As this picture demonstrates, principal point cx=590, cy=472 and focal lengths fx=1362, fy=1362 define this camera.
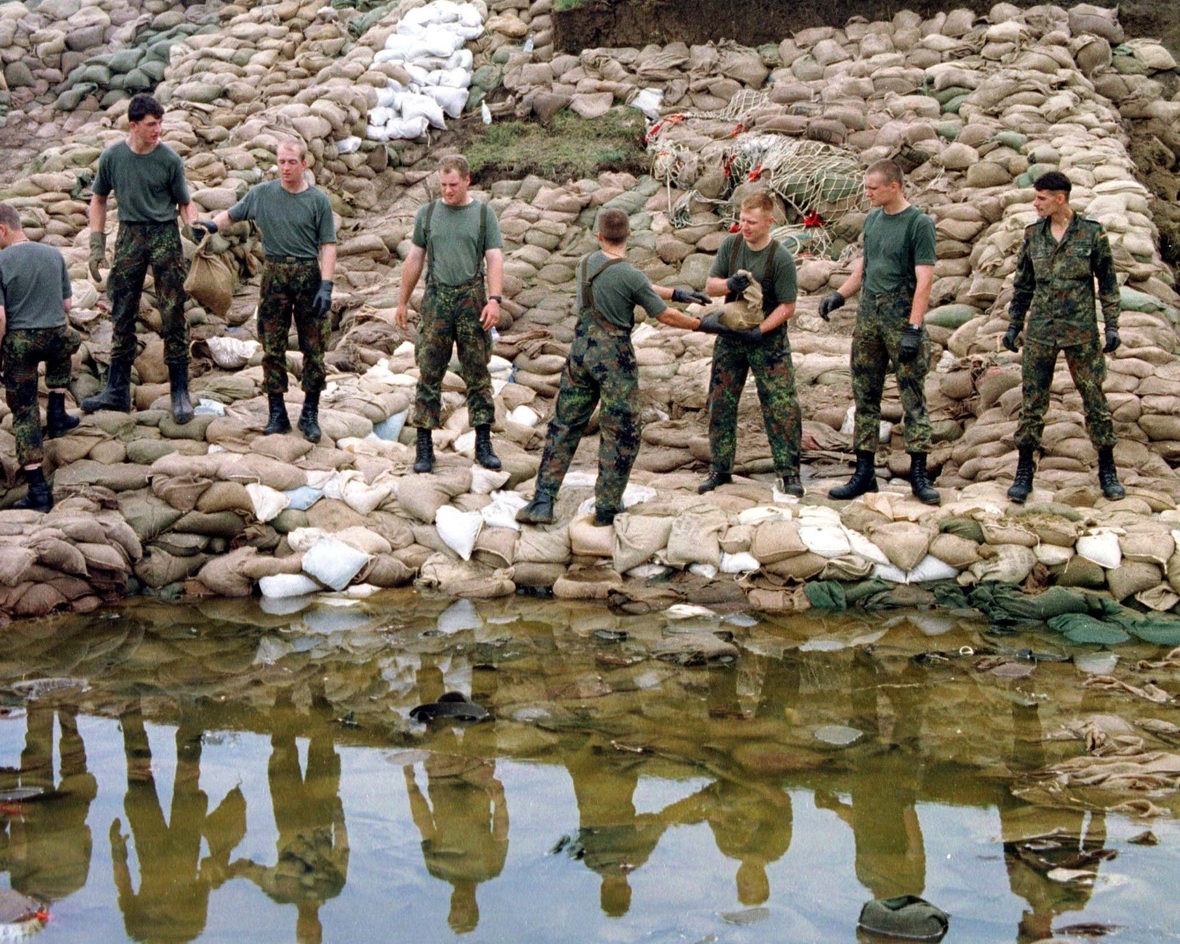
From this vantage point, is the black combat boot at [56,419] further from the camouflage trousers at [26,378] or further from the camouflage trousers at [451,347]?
the camouflage trousers at [451,347]

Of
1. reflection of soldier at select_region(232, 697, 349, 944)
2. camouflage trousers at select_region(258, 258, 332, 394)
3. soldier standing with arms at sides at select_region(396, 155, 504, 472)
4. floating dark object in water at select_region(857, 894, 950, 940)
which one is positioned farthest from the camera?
camouflage trousers at select_region(258, 258, 332, 394)

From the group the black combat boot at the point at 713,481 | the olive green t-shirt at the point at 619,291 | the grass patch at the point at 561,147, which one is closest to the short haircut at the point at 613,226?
the olive green t-shirt at the point at 619,291

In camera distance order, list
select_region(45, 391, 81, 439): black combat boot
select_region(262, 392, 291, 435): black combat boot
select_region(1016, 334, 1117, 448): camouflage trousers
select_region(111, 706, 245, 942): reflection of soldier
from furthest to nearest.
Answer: select_region(262, 392, 291, 435): black combat boot, select_region(45, 391, 81, 439): black combat boot, select_region(1016, 334, 1117, 448): camouflage trousers, select_region(111, 706, 245, 942): reflection of soldier

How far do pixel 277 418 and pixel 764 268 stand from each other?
296cm

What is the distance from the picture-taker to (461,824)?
181 inches

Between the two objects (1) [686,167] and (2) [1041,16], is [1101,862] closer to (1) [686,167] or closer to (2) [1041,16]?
(1) [686,167]

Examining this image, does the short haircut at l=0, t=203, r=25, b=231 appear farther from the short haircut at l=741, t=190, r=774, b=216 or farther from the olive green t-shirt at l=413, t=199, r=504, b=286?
the short haircut at l=741, t=190, r=774, b=216

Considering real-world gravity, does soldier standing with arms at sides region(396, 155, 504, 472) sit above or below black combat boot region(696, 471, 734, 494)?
above

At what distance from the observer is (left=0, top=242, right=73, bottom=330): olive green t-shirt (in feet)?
23.7

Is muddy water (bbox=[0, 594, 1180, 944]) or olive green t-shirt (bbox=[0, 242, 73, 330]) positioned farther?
olive green t-shirt (bbox=[0, 242, 73, 330])

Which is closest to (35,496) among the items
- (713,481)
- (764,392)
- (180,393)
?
(180,393)

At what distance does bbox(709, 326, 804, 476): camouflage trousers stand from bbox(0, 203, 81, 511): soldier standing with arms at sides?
3.61m

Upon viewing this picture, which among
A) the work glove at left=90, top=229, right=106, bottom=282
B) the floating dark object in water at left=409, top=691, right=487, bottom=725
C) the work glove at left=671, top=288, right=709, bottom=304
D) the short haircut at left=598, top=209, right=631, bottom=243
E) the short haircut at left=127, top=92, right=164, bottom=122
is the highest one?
the short haircut at left=127, top=92, right=164, bottom=122

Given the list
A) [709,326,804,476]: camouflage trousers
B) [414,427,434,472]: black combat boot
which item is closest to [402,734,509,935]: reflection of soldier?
[414,427,434,472]: black combat boot
